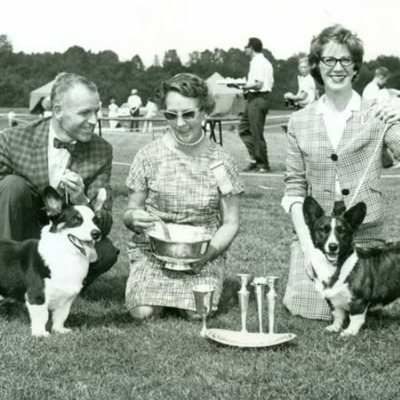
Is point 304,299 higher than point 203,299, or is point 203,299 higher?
point 203,299

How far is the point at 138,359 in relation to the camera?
9.11ft

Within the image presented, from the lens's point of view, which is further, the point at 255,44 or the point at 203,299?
the point at 255,44

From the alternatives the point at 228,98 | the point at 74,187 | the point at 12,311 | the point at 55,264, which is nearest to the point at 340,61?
the point at 74,187

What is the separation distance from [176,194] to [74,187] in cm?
62

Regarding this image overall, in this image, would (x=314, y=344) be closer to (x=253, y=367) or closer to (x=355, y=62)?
(x=253, y=367)

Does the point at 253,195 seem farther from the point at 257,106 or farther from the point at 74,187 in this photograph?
the point at 74,187

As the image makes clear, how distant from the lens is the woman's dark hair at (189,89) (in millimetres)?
3381

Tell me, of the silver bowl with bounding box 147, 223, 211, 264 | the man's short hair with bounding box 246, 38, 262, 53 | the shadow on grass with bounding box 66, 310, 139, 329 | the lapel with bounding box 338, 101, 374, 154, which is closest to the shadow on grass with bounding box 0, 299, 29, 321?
the shadow on grass with bounding box 66, 310, 139, 329

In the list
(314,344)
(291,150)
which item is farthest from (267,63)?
(314,344)

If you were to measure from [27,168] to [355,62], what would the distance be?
171cm

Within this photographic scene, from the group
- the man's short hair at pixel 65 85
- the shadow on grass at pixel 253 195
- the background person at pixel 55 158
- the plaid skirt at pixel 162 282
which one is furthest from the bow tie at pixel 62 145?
the shadow on grass at pixel 253 195

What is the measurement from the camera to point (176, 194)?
11.6 ft

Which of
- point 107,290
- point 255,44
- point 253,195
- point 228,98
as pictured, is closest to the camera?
point 107,290

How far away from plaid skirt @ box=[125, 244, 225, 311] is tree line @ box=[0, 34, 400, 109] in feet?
85.6
